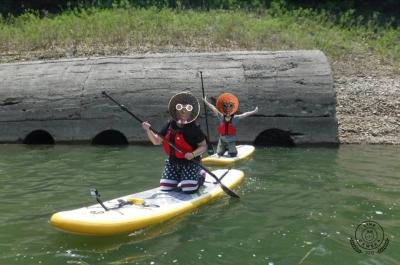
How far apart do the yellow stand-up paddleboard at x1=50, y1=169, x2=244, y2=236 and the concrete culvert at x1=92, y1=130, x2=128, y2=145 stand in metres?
4.86

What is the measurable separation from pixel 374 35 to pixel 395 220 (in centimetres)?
1220

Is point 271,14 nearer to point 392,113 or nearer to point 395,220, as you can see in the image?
point 392,113

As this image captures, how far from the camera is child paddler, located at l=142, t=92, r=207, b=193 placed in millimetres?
6219

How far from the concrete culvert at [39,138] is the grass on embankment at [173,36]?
250 centimetres

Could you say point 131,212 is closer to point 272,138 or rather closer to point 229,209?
point 229,209

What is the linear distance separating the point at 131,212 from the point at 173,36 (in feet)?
31.1

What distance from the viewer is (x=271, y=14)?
18.0m

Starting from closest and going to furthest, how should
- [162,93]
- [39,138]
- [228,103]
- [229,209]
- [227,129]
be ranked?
[229,209] → [227,129] → [228,103] → [162,93] → [39,138]

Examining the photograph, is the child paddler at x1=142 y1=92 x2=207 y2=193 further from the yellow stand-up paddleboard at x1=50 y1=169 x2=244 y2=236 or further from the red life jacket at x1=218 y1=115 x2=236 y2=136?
the red life jacket at x1=218 y1=115 x2=236 y2=136

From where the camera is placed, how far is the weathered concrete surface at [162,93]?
10430mm

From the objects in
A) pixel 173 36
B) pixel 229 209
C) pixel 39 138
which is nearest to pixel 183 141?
pixel 229 209

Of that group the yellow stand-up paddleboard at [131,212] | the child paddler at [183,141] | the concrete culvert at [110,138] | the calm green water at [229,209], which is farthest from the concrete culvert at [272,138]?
the child paddler at [183,141]

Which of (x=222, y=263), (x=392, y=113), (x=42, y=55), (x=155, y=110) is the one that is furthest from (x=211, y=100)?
(x=222, y=263)

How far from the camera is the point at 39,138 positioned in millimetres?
11594
